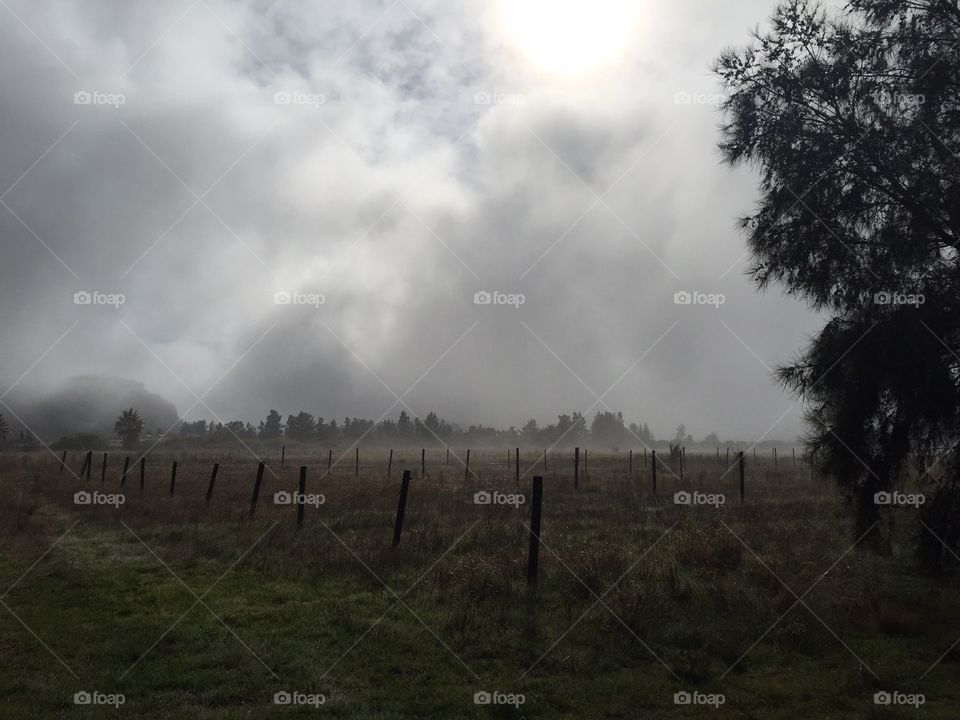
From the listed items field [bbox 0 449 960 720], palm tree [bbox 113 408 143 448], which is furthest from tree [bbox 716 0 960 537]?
palm tree [bbox 113 408 143 448]

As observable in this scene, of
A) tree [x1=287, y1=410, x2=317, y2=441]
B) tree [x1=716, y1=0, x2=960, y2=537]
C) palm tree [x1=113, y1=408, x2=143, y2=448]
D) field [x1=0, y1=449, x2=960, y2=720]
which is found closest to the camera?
field [x1=0, y1=449, x2=960, y2=720]

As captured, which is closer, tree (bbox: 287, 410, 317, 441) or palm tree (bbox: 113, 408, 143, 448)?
palm tree (bbox: 113, 408, 143, 448)

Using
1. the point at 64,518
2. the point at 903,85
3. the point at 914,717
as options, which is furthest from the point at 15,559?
the point at 903,85

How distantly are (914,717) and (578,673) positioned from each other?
3.03 meters

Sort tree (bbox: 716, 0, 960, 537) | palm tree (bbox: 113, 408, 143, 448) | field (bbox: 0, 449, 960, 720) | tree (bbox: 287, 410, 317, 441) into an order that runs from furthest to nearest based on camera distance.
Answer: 1. tree (bbox: 287, 410, 317, 441)
2. palm tree (bbox: 113, 408, 143, 448)
3. tree (bbox: 716, 0, 960, 537)
4. field (bbox: 0, 449, 960, 720)

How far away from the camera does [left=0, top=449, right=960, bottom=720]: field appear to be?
5727 millimetres

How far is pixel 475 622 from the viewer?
764cm

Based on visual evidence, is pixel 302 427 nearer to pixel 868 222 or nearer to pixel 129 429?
pixel 129 429

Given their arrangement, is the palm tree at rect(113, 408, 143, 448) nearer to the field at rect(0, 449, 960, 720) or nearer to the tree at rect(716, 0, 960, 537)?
the field at rect(0, 449, 960, 720)

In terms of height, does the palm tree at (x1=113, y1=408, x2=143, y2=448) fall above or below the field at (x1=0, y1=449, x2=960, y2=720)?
above

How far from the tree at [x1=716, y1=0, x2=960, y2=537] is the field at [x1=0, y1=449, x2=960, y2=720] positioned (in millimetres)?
1951

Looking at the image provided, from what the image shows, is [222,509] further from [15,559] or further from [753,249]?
[753,249]

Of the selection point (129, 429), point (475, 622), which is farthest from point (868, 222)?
point (129, 429)

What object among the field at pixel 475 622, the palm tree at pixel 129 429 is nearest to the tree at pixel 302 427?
the palm tree at pixel 129 429
